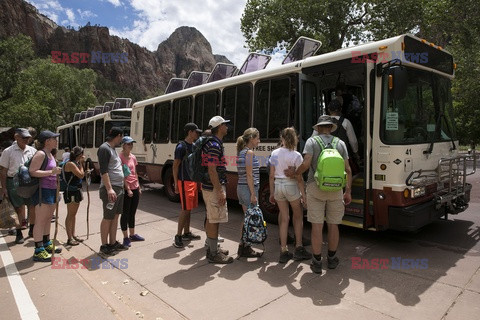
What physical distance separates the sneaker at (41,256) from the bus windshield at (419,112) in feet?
16.4

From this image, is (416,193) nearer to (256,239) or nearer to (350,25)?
(256,239)

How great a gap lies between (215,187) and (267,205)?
2.30 metres

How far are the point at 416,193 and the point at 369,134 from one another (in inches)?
40.7

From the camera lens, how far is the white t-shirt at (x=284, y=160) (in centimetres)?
424

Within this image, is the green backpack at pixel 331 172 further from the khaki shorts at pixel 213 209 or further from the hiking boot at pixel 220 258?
the hiking boot at pixel 220 258

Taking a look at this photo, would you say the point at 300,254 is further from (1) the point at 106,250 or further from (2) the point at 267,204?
(1) the point at 106,250

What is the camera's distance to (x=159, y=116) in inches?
373

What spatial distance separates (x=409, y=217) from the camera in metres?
4.34

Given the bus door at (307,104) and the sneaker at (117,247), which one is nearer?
the sneaker at (117,247)

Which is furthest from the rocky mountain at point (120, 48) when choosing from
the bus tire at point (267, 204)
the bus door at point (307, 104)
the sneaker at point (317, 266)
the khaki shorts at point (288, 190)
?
the sneaker at point (317, 266)

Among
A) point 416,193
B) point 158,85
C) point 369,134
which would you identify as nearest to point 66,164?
point 369,134

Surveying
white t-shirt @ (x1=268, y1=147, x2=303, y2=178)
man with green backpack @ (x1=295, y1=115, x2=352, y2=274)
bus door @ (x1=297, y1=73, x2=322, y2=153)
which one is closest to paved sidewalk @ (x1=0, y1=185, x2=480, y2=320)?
man with green backpack @ (x1=295, y1=115, x2=352, y2=274)

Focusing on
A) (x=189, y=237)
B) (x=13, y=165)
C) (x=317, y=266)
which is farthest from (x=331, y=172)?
(x=13, y=165)

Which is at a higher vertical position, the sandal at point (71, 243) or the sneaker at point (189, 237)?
the sneaker at point (189, 237)
